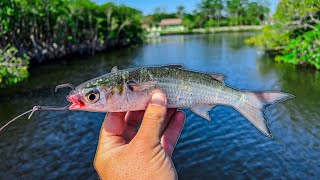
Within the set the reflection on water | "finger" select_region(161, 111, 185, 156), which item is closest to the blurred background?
the reflection on water

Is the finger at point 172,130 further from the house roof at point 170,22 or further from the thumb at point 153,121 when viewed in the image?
the house roof at point 170,22

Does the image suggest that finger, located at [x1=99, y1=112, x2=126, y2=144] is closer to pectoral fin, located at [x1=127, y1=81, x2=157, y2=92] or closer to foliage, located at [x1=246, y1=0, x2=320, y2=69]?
pectoral fin, located at [x1=127, y1=81, x2=157, y2=92]

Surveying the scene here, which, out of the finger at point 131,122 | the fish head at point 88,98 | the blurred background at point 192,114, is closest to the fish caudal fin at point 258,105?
the finger at point 131,122

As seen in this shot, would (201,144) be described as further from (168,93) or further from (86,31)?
(86,31)

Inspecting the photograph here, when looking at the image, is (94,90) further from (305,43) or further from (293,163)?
(305,43)

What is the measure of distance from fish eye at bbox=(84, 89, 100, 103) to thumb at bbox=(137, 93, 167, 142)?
1.76ft

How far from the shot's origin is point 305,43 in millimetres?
32188

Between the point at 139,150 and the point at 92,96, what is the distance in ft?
2.48

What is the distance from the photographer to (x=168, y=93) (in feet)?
12.8

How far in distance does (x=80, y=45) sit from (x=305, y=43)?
40.1 meters

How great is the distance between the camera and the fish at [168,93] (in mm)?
3648

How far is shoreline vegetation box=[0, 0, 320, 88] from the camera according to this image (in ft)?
106

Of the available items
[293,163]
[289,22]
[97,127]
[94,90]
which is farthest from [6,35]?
[94,90]

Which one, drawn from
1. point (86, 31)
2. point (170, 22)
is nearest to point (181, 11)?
point (170, 22)
